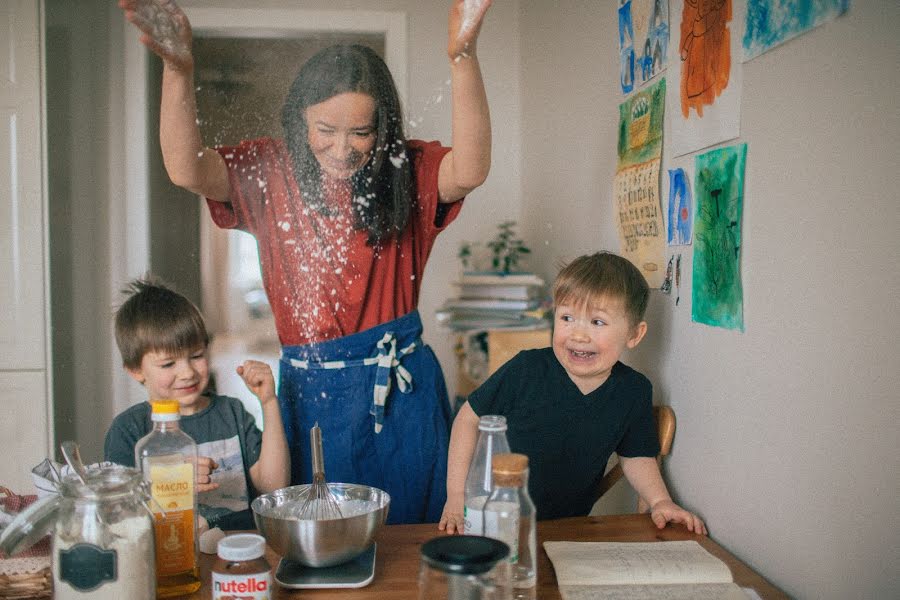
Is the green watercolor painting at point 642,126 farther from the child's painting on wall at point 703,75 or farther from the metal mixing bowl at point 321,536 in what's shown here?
the metal mixing bowl at point 321,536

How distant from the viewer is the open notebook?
0.69 meters

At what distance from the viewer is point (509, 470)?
2.02 feet

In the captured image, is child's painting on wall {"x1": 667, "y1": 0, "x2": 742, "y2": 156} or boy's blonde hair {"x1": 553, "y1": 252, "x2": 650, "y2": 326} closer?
child's painting on wall {"x1": 667, "y1": 0, "x2": 742, "y2": 156}

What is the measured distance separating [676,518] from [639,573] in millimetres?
200

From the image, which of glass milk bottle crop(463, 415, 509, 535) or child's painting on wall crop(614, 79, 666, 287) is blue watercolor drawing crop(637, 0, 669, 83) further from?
glass milk bottle crop(463, 415, 509, 535)

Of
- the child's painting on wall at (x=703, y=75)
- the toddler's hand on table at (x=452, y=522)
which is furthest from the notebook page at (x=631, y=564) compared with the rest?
the child's painting on wall at (x=703, y=75)

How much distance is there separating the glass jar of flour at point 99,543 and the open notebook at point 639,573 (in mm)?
380

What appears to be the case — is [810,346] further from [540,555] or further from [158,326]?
[158,326]

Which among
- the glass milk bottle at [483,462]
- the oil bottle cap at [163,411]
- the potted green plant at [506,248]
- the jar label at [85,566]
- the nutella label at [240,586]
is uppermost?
the potted green plant at [506,248]

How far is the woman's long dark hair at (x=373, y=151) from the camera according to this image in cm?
111

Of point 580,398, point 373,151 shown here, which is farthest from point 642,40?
point 580,398

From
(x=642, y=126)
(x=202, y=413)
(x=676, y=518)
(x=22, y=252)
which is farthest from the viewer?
(x=22, y=252)

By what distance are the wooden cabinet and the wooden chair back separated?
40cm

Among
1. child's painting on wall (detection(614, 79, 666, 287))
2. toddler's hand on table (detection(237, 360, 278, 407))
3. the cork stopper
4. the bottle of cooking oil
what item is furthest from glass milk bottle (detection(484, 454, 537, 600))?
child's painting on wall (detection(614, 79, 666, 287))
